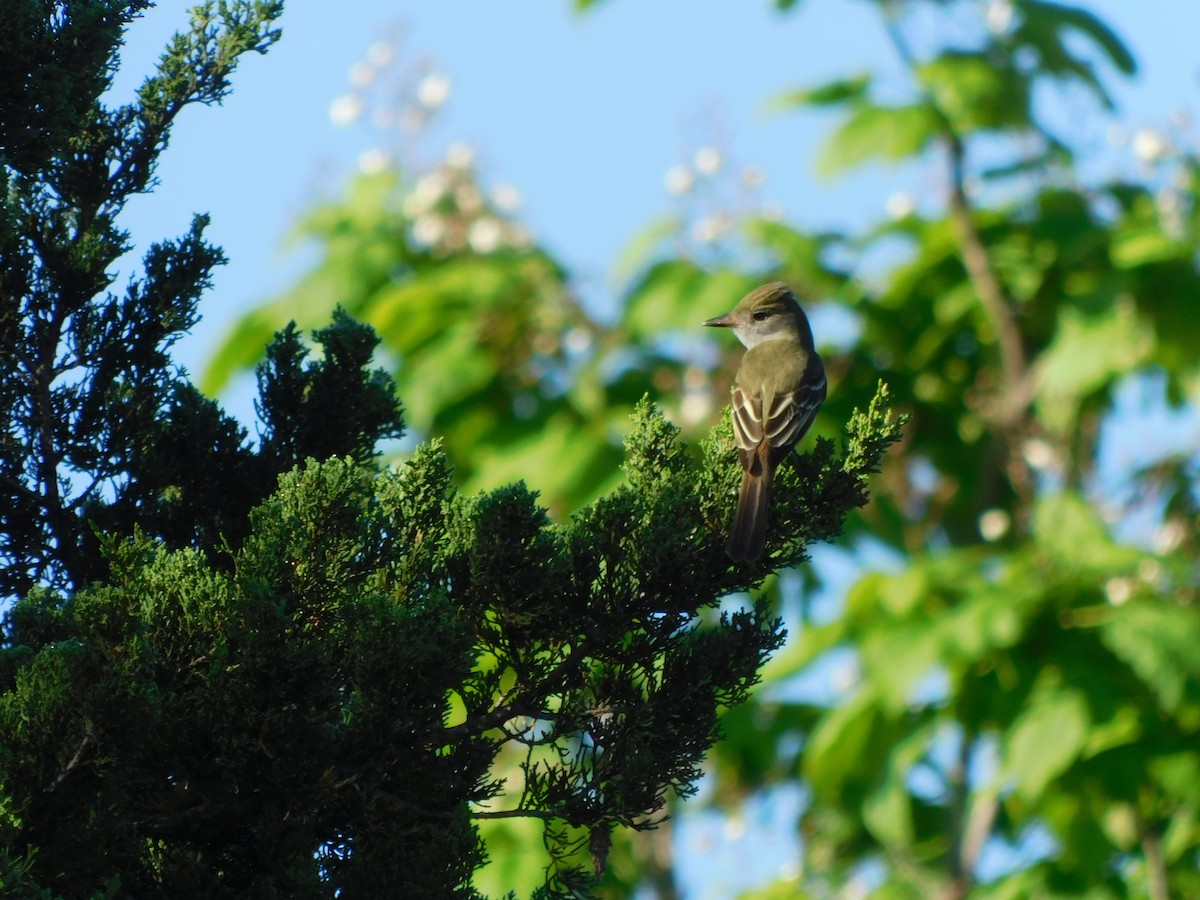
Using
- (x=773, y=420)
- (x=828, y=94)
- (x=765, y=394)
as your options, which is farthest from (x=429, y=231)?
(x=773, y=420)

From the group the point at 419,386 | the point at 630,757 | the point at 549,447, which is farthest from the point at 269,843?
the point at 419,386

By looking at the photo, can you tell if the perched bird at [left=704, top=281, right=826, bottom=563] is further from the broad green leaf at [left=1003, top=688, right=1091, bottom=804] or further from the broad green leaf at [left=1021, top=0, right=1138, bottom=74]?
the broad green leaf at [left=1021, top=0, right=1138, bottom=74]

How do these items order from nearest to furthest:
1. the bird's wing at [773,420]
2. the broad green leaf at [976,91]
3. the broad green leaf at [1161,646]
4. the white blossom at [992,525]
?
the bird's wing at [773,420] < the broad green leaf at [1161,646] < the broad green leaf at [976,91] < the white blossom at [992,525]

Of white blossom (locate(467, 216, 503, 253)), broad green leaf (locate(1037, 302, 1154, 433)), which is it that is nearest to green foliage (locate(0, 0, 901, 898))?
broad green leaf (locate(1037, 302, 1154, 433))

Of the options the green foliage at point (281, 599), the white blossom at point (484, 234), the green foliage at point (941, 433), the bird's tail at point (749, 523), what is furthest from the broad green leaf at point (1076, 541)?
the white blossom at point (484, 234)

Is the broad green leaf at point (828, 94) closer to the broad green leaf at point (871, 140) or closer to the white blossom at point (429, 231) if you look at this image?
the broad green leaf at point (871, 140)

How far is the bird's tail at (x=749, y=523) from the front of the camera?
4.74 m

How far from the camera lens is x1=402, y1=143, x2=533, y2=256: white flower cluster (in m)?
10.2

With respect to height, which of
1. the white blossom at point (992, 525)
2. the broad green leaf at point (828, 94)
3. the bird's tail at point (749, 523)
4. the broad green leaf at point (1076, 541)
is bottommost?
the bird's tail at point (749, 523)

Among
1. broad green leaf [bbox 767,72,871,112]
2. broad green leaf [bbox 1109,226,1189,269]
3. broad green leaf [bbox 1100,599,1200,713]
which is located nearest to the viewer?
broad green leaf [bbox 1100,599,1200,713]

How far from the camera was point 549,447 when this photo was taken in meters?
8.20

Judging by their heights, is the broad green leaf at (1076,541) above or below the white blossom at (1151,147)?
below

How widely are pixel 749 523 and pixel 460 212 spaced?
6.10m

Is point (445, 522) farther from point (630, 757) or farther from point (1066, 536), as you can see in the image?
point (1066, 536)
